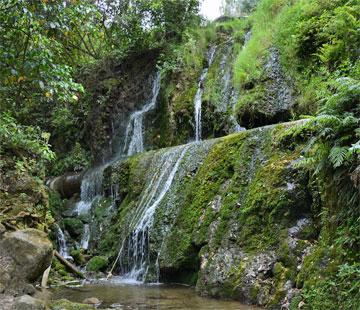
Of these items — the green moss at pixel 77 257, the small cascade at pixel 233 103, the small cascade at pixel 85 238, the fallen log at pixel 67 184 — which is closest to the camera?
the green moss at pixel 77 257

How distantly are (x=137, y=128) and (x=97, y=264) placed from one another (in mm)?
6596

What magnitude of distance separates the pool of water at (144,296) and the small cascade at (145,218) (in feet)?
3.13

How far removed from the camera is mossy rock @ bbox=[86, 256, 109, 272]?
10.3 meters

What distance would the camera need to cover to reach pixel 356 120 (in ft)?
16.9

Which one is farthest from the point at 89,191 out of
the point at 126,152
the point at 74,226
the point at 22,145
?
the point at 22,145

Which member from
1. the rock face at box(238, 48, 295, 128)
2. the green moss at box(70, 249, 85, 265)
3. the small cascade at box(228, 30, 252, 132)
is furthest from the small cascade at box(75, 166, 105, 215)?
the rock face at box(238, 48, 295, 128)

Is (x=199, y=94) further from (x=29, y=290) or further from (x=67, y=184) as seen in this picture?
(x=29, y=290)

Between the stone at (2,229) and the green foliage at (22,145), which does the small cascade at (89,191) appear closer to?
the green foliage at (22,145)

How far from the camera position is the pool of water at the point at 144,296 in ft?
20.9

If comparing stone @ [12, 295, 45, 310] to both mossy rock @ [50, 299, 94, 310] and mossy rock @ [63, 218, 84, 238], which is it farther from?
mossy rock @ [63, 218, 84, 238]

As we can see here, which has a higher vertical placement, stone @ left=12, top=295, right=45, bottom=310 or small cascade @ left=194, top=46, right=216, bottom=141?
small cascade @ left=194, top=46, right=216, bottom=141

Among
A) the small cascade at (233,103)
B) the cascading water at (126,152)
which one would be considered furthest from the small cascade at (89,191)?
the small cascade at (233,103)

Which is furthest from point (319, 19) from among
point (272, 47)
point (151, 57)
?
point (151, 57)

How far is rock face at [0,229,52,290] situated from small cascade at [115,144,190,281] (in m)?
2.53
